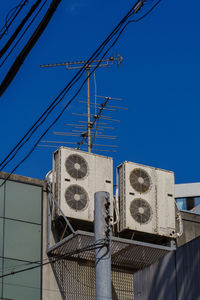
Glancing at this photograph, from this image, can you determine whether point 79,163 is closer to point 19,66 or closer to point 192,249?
point 192,249

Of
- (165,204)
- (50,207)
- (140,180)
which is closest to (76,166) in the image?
(50,207)

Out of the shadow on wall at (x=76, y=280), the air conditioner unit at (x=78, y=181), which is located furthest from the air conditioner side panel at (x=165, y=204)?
the shadow on wall at (x=76, y=280)

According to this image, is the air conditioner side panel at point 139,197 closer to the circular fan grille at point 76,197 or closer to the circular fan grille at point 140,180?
the circular fan grille at point 140,180

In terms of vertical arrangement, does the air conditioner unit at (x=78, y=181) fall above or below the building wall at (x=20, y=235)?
above

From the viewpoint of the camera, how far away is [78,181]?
22516 mm

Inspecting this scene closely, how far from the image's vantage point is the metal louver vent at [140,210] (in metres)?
23.0

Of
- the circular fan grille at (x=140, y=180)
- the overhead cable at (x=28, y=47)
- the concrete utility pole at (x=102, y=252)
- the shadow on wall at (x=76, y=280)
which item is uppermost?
Answer: the circular fan grille at (x=140, y=180)

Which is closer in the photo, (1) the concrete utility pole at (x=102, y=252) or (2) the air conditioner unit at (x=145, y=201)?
(1) the concrete utility pole at (x=102, y=252)

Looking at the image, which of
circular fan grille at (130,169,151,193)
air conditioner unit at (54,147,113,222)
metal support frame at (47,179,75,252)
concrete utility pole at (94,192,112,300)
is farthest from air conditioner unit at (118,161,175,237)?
concrete utility pole at (94,192,112,300)

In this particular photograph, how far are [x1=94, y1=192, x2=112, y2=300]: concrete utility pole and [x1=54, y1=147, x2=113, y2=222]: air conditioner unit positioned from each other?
35.0 ft

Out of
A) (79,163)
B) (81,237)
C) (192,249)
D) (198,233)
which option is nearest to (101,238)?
(192,249)

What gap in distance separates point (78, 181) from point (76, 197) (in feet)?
1.70

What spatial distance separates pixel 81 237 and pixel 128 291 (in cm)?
282

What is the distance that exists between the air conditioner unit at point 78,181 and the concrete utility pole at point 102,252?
10.7 metres
